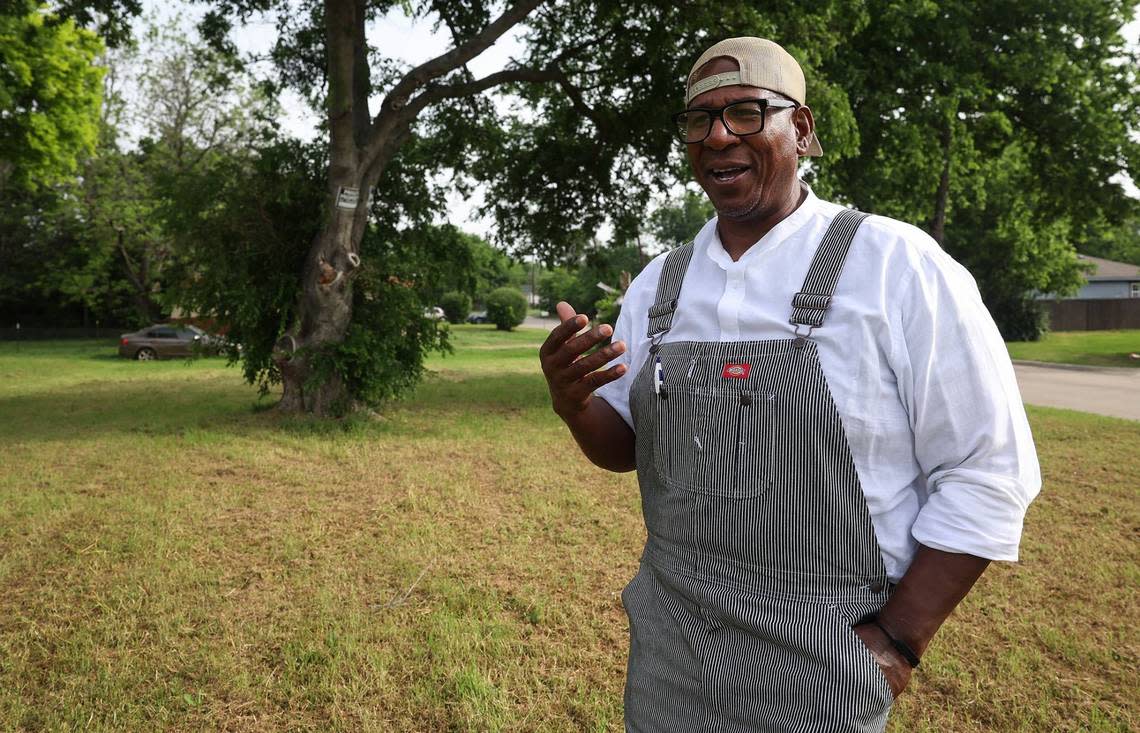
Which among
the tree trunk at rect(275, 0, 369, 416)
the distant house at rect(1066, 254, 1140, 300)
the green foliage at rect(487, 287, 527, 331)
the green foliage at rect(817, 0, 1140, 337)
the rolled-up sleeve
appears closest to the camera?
the rolled-up sleeve

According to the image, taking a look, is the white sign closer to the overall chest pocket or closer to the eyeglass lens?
the eyeglass lens

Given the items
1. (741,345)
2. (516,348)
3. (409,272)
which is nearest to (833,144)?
(409,272)

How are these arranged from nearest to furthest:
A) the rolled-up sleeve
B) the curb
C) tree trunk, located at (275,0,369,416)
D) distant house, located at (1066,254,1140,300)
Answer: the rolled-up sleeve < tree trunk, located at (275,0,369,416) < the curb < distant house, located at (1066,254,1140,300)

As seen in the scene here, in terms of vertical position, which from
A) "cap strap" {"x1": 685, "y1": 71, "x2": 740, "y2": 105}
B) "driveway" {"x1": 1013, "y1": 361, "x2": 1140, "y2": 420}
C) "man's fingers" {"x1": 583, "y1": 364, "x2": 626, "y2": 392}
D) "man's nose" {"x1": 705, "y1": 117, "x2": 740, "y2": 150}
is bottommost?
"driveway" {"x1": 1013, "y1": 361, "x2": 1140, "y2": 420}

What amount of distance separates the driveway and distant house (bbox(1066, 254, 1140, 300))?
29.6 metres

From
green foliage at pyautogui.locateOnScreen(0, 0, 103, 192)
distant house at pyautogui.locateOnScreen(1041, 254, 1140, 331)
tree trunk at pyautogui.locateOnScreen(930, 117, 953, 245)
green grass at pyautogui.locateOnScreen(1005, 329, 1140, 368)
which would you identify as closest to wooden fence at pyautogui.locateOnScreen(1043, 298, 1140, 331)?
distant house at pyautogui.locateOnScreen(1041, 254, 1140, 331)

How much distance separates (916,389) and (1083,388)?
19.8 meters

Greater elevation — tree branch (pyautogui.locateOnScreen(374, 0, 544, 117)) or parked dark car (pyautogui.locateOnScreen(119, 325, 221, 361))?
tree branch (pyautogui.locateOnScreen(374, 0, 544, 117))

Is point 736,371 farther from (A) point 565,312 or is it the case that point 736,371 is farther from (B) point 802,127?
(B) point 802,127

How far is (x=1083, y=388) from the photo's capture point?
18.0 meters

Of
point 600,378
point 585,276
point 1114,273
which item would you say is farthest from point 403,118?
point 1114,273

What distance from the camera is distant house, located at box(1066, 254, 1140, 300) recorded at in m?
49.0

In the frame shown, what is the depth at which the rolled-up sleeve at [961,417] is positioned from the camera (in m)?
1.48

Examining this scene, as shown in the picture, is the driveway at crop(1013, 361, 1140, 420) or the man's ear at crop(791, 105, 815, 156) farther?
the driveway at crop(1013, 361, 1140, 420)
